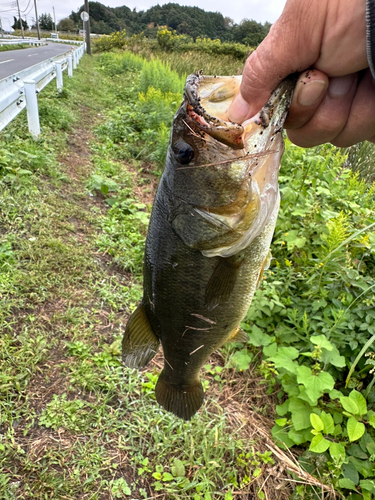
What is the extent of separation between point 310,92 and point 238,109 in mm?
240

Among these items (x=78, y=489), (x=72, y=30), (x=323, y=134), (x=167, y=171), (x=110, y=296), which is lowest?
(x=78, y=489)

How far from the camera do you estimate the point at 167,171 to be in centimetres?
140

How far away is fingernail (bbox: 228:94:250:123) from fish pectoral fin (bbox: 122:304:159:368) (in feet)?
3.12

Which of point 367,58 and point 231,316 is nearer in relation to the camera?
point 367,58

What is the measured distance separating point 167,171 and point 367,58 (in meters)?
0.76

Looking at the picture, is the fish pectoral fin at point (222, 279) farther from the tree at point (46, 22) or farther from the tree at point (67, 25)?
the tree at point (46, 22)

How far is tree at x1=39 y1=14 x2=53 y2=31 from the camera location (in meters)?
76.2

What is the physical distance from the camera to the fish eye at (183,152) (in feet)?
4.14

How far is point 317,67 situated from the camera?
113cm

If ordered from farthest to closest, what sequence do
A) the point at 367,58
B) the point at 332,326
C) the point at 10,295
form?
1. the point at 10,295
2. the point at 332,326
3. the point at 367,58

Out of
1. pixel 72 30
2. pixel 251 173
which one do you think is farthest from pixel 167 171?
pixel 72 30

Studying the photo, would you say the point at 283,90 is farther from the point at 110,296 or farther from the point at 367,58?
the point at 110,296

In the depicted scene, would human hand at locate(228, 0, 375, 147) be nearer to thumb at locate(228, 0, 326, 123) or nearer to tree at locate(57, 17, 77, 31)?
thumb at locate(228, 0, 326, 123)

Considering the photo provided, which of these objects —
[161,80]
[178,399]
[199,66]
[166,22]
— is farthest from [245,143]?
[166,22]
